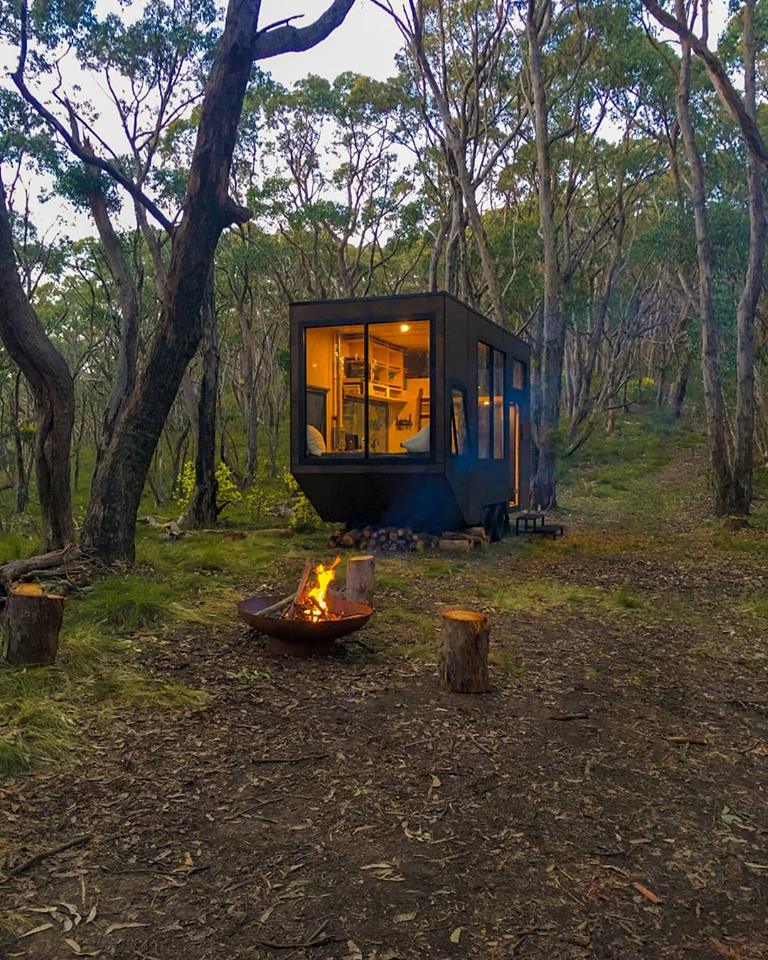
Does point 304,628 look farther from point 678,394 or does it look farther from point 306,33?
point 678,394

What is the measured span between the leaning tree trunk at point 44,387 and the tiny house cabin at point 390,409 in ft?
11.1

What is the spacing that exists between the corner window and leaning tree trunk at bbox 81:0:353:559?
3604mm

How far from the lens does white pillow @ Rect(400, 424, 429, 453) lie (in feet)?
32.1

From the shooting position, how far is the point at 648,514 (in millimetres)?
16109

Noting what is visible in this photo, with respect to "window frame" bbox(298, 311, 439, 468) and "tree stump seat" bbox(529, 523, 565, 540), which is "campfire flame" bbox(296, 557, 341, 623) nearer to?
"window frame" bbox(298, 311, 439, 468)

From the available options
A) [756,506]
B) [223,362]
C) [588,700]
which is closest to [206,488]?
[588,700]

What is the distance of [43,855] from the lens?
2789mm

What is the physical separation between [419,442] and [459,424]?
740mm

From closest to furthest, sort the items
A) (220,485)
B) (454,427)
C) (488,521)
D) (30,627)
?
1. (30,627)
2. (454,427)
3. (488,521)
4. (220,485)

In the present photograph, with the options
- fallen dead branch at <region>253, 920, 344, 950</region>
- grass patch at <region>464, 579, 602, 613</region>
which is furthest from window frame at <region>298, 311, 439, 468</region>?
fallen dead branch at <region>253, 920, 344, 950</region>

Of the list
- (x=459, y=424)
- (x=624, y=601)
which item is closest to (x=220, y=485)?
(x=459, y=424)

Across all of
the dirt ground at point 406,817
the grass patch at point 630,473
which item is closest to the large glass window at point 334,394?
the dirt ground at point 406,817

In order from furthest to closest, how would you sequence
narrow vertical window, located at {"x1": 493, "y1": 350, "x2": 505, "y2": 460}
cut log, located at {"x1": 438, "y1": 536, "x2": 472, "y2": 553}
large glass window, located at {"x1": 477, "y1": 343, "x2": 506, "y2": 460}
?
narrow vertical window, located at {"x1": 493, "y1": 350, "x2": 505, "y2": 460}
large glass window, located at {"x1": 477, "y1": 343, "x2": 506, "y2": 460}
cut log, located at {"x1": 438, "y1": 536, "x2": 472, "y2": 553}

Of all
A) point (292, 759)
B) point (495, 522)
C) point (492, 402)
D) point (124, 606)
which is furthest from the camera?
point (495, 522)
